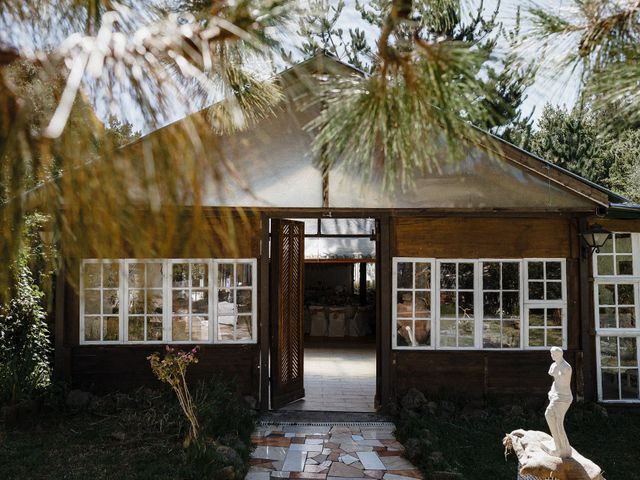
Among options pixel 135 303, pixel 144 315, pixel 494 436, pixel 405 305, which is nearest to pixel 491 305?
pixel 405 305

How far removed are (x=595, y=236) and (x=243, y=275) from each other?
4.46 m

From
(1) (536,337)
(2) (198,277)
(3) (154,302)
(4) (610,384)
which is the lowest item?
(4) (610,384)

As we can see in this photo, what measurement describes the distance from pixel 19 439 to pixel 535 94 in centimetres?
594

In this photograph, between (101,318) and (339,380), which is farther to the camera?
(339,380)

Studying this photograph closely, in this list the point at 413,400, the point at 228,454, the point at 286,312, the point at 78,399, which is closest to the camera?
the point at 228,454

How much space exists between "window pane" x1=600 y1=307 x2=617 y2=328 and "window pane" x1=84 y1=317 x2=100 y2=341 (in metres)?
6.59

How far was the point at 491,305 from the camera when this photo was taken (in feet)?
24.3

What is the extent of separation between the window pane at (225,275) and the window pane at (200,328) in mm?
496

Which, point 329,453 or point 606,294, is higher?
point 606,294

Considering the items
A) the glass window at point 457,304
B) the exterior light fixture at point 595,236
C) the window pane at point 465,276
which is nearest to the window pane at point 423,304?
the glass window at point 457,304

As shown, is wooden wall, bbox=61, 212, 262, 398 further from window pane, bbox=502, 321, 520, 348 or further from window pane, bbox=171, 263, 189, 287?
window pane, bbox=502, 321, 520, 348

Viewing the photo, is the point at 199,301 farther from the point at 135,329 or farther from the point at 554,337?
the point at 554,337

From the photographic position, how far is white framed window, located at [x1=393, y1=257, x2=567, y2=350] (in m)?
7.36

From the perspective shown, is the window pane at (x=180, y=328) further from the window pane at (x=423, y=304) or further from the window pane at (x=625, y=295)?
the window pane at (x=625, y=295)
